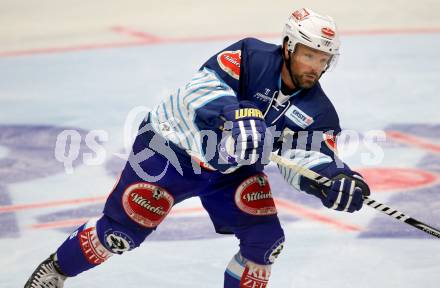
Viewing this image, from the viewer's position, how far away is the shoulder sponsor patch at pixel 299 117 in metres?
4.54

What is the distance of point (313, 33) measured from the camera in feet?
14.6

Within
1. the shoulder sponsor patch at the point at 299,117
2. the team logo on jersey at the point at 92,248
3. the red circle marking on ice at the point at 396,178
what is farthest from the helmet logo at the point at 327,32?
the red circle marking on ice at the point at 396,178

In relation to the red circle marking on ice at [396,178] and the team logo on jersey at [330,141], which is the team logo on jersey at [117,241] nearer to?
the team logo on jersey at [330,141]

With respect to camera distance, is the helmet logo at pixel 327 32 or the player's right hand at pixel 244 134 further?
the helmet logo at pixel 327 32

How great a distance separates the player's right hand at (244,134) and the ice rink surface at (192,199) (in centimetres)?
115

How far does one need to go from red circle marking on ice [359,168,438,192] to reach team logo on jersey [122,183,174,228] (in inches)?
88.4

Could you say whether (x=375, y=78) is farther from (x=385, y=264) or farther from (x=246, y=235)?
(x=246, y=235)

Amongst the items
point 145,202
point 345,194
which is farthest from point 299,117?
point 145,202

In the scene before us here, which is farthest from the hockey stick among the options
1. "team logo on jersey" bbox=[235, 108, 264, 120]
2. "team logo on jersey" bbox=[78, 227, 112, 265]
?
"team logo on jersey" bbox=[78, 227, 112, 265]

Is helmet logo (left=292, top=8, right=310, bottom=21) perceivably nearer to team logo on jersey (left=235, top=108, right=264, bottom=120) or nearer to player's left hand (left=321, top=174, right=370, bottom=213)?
team logo on jersey (left=235, top=108, right=264, bottom=120)

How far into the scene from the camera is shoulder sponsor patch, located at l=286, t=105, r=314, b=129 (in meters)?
4.54

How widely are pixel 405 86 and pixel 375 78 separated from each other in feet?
1.16

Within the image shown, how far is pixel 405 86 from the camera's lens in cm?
832

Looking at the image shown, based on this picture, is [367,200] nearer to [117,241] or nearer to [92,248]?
[117,241]
